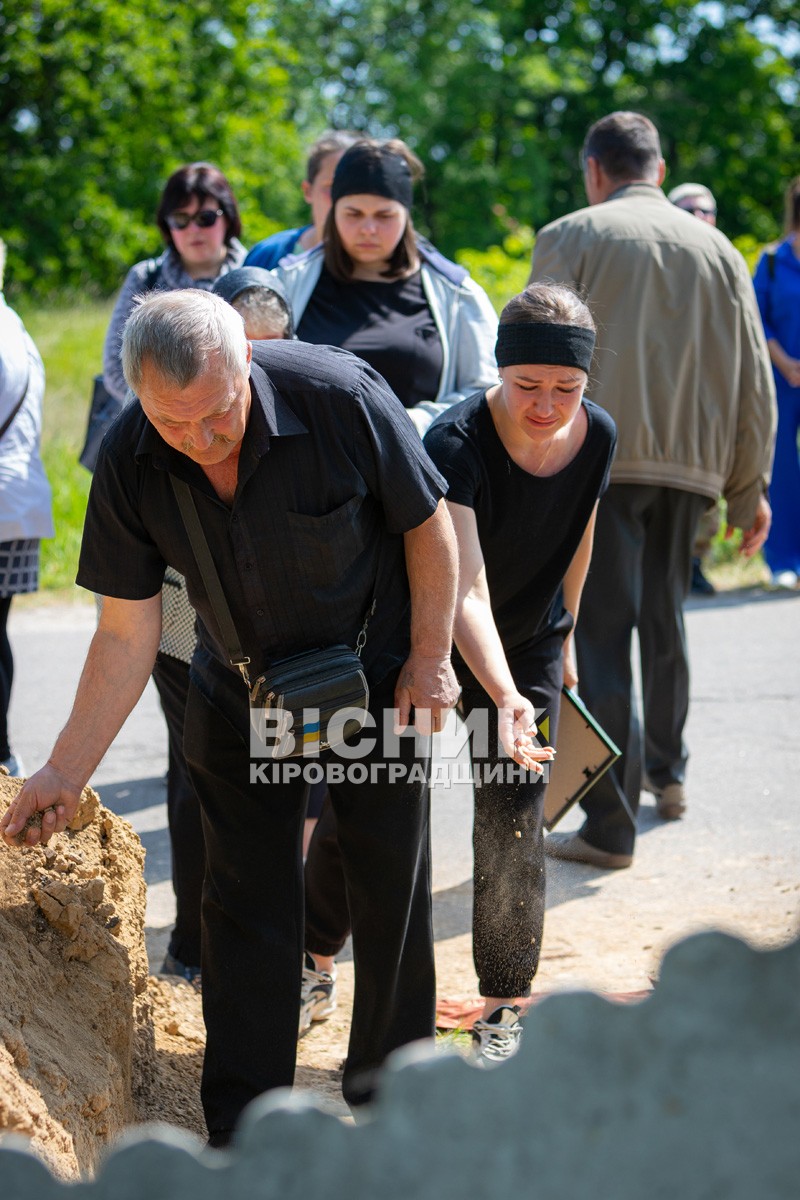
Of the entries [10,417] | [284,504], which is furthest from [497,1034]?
[10,417]

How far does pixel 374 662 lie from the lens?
2.98 metres

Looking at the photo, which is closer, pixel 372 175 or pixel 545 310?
pixel 545 310

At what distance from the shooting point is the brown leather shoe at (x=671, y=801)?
5.13 m

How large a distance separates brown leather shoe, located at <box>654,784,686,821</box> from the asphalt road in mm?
61

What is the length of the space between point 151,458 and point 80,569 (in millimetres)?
326

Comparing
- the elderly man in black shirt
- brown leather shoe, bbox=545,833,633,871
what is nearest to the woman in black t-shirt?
the elderly man in black shirt

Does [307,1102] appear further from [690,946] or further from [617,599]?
[617,599]

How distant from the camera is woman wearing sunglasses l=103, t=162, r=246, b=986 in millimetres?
3789

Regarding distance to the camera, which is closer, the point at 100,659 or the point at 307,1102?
the point at 307,1102

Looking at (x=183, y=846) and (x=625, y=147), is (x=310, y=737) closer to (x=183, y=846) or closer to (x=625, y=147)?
(x=183, y=846)

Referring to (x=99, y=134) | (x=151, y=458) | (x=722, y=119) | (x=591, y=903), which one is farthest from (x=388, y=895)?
(x=722, y=119)

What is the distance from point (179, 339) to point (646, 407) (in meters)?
2.66

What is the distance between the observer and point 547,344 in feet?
10.6

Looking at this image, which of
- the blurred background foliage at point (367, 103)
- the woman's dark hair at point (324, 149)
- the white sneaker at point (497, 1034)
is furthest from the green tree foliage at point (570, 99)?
the white sneaker at point (497, 1034)
